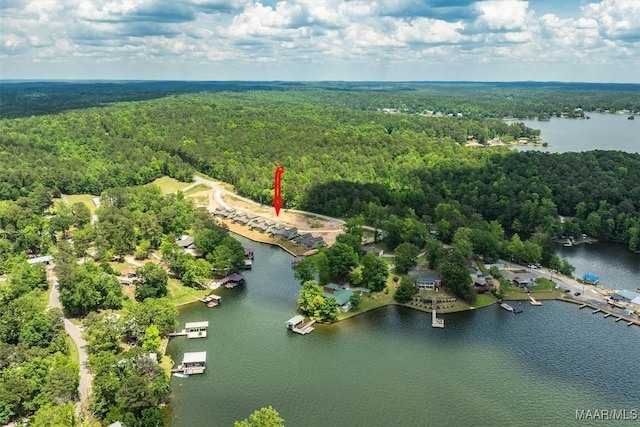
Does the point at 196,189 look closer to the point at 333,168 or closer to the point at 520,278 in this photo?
the point at 333,168

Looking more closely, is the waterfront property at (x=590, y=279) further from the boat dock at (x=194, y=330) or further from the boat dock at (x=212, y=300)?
the boat dock at (x=194, y=330)

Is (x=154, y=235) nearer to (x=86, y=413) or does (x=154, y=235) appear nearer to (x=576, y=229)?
Answer: (x=86, y=413)

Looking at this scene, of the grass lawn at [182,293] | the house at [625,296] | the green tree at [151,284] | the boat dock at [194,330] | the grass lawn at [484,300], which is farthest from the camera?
the grass lawn at [182,293]

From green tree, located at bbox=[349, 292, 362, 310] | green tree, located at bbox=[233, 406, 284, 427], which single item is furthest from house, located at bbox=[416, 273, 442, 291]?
green tree, located at bbox=[233, 406, 284, 427]

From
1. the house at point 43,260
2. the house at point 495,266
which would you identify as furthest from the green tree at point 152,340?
the house at point 495,266

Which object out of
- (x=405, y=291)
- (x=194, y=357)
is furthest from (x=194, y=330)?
(x=405, y=291)
